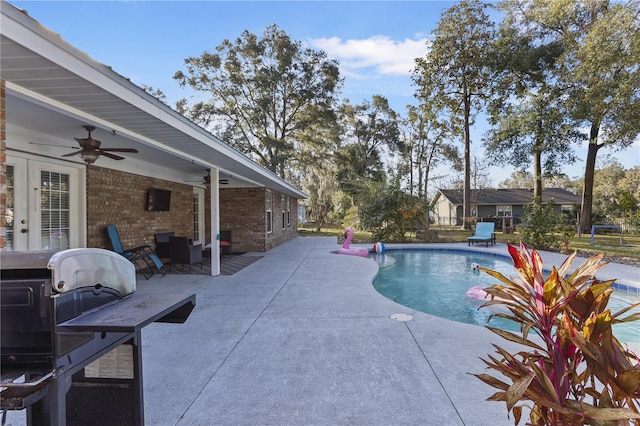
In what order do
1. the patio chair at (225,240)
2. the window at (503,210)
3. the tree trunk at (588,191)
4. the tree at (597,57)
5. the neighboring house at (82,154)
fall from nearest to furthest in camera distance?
the neighboring house at (82,154), the patio chair at (225,240), the tree at (597,57), the tree trunk at (588,191), the window at (503,210)

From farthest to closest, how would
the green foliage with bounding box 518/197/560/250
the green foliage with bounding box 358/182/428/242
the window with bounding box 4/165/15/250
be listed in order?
the green foliage with bounding box 358/182/428/242, the green foliage with bounding box 518/197/560/250, the window with bounding box 4/165/15/250

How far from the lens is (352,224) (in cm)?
1931

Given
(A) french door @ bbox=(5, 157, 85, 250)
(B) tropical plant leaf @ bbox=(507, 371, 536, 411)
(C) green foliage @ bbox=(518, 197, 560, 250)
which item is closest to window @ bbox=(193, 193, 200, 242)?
(A) french door @ bbox=(5, 157, 85, 250)

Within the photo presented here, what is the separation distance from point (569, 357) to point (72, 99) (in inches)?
167

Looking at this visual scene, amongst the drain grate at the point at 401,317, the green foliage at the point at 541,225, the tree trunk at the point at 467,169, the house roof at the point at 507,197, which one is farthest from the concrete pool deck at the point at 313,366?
the house roof at the point at 507,197

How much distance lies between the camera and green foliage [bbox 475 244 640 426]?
111cm

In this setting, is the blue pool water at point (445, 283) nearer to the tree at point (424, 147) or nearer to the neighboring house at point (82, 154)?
the neighboring house at point (82, 154)

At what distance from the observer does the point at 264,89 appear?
899 inches

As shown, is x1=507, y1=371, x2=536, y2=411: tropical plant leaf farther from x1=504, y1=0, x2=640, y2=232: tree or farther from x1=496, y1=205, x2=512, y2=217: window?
x1=496, y1=205, x2=512, y2=217: window

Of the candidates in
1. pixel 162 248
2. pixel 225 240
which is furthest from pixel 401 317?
pixel 225 240

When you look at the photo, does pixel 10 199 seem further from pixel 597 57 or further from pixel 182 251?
pixel 597 57

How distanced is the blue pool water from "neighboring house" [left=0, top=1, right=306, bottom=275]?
439cm

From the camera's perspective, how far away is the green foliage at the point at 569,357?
111 centimetres

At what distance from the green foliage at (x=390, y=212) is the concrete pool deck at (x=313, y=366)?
33.3ft
